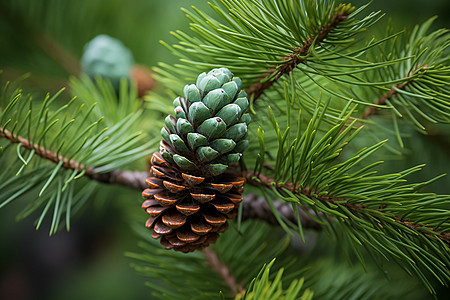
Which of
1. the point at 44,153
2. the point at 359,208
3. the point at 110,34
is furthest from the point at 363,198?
the point at 110,34

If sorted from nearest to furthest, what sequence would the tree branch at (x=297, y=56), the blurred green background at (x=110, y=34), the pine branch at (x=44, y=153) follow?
the tree branch at (x=297, y=56), the pine branch at (x=44, y=153), the blurred green background at (x=110, y=34)

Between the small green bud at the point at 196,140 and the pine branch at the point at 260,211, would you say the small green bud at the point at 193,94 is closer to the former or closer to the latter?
the small green bud at the point at 196,140

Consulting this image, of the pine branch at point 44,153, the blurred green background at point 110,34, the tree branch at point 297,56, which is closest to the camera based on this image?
the tree branch at point 297,56

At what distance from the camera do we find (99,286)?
1.23 metres

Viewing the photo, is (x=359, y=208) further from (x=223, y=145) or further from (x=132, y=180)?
(x=132, y=180)

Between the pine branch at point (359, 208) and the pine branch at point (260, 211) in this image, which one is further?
the pine branch at point (260, 211)

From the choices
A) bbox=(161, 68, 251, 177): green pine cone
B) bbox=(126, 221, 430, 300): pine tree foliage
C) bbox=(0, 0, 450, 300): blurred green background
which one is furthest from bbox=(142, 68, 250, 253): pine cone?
bbox=(0, 0, 450, 300): blurred green background

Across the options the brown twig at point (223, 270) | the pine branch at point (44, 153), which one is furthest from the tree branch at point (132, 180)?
the brown twig at point (223, 270)

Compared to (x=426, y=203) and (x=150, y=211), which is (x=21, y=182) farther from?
(x=426, y=203)

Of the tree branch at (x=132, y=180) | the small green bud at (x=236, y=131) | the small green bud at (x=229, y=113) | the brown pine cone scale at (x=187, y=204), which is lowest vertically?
the tree branch at (x=132, y=180)

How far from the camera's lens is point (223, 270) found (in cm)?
53

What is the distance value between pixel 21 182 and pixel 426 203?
48 cm

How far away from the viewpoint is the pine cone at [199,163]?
0.35 m

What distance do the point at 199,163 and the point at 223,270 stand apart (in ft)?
0.78
